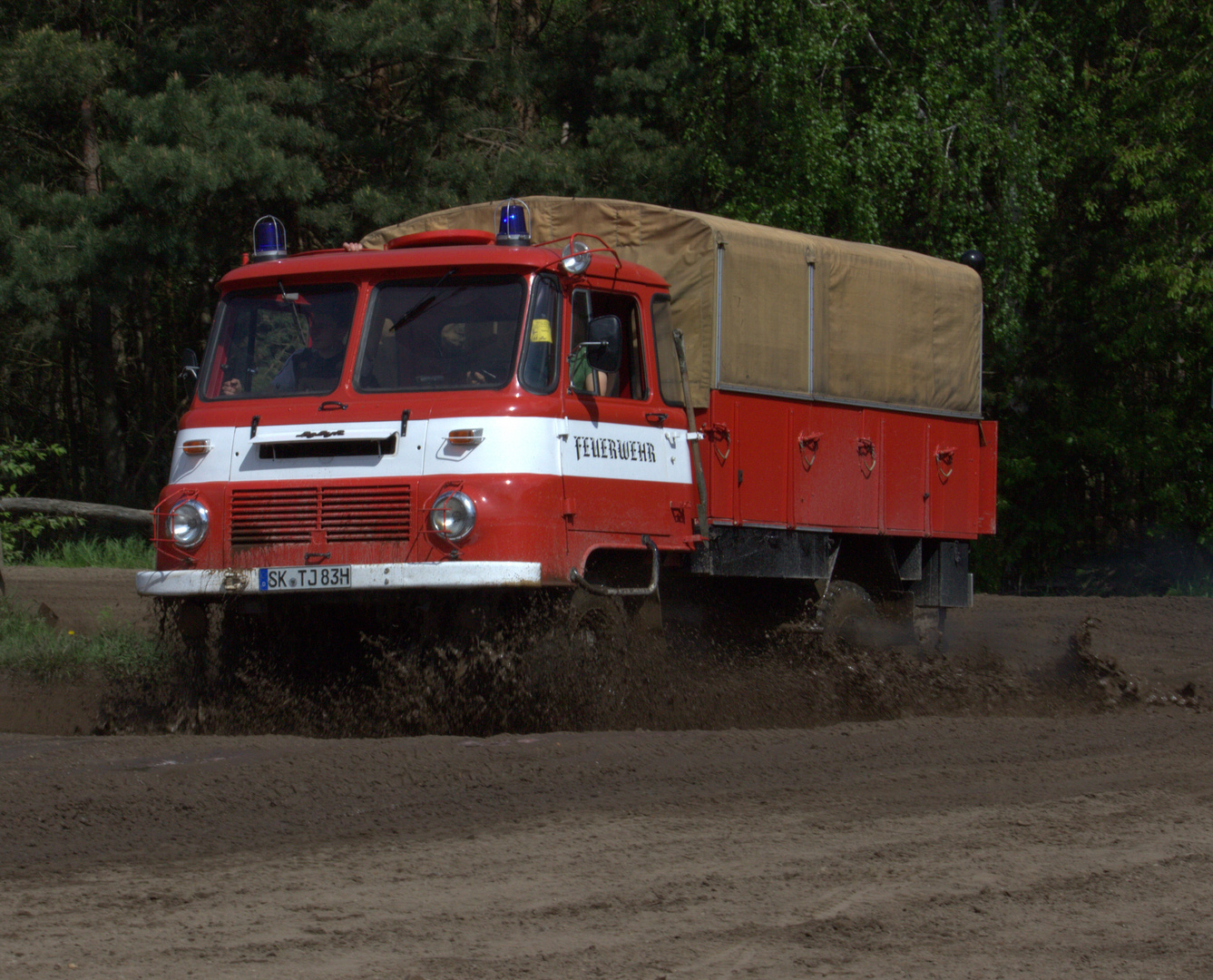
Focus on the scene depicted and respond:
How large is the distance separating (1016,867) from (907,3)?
21.4 metres

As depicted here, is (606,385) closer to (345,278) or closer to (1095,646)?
(345,278)

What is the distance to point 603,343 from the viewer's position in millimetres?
8609

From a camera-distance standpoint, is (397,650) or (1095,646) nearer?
(397,650)

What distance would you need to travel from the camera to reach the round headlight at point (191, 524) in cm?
877

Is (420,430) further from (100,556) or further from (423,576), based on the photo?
(100,556)

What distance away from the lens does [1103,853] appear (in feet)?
19.0

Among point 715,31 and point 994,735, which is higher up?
point 715,31

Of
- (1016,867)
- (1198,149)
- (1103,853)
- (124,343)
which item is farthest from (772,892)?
(124,343)

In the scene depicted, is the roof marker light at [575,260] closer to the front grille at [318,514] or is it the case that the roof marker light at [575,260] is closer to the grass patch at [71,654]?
the front grille at [318,514]

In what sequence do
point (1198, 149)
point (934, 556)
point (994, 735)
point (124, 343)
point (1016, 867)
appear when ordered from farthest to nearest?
point (124, 343) → point (1198, 149) → point (934, 556) → point (994, 735) → point (1016, 867)

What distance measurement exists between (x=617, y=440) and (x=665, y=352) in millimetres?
829

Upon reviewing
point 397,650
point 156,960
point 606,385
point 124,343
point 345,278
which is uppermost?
point 124,343

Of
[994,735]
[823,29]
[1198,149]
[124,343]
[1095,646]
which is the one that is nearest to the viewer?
[994,735]

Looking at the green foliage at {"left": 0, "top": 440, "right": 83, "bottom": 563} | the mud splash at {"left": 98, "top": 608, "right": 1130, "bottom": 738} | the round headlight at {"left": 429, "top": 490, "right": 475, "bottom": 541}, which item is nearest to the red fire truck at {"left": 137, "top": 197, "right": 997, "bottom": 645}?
the round headlight at {"left": 429, "top": 490, "right": 475, "bottom": 541}
